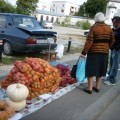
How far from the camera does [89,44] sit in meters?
6.90

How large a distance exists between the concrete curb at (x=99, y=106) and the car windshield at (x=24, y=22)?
5.36 metres

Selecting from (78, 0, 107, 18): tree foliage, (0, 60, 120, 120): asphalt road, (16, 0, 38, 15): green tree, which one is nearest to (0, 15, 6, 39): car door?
(0, 60, 120, 120): asphalt road

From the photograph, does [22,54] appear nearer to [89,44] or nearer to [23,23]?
[23,23]

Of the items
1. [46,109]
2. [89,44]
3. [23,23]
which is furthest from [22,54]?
[46,109]

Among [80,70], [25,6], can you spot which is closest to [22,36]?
[80,70]

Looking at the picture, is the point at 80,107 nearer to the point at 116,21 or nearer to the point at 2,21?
the point at 116,21

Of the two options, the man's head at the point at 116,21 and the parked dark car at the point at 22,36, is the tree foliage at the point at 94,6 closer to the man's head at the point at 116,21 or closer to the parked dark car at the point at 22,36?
the parked dark car at the point at 22,36

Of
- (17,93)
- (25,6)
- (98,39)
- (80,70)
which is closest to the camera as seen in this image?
(17,93)

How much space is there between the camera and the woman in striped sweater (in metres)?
6.92

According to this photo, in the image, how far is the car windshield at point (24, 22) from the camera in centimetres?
1244

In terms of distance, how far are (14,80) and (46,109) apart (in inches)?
45.6

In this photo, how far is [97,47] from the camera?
709 centimetres

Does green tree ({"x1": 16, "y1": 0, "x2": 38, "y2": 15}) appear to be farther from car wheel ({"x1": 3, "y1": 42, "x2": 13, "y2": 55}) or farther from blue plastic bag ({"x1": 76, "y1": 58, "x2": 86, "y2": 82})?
blue plastic bag ({"x1": 76, "y1": 58, "x2": 86, "y2": 82})

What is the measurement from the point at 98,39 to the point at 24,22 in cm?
634
